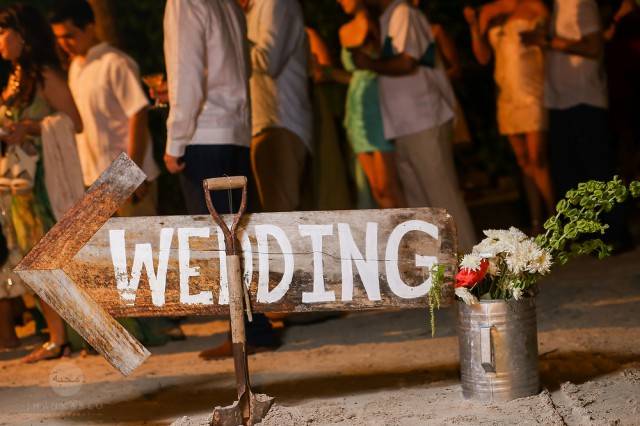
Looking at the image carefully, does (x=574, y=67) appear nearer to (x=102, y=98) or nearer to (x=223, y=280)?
(x=102, y=98)

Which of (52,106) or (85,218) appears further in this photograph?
(52,106)

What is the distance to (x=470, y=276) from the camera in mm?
4051

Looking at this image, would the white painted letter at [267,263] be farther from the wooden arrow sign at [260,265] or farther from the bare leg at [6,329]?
the bare leg at [6,329]

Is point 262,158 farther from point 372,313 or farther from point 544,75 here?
point 544,75

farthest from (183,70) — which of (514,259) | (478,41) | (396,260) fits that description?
(478,41)

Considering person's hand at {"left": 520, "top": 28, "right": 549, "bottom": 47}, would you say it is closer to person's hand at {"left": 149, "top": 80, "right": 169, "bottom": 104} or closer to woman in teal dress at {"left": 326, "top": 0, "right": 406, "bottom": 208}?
woman in teal dress at {"left": 326, "top": 0, "right": 406, "bottom": 208}

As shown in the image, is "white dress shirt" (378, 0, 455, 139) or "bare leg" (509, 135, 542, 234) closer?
"white dress shirt" (378, 0, 455, 139)

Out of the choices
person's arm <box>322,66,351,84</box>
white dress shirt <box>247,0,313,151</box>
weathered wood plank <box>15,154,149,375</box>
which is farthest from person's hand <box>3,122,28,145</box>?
person's arm <box>322,66,351,84</box>

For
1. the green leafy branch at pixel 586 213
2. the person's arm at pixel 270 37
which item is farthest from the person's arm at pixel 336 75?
the green leafy branch at pixel 586 213

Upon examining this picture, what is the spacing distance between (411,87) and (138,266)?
11.2 ft

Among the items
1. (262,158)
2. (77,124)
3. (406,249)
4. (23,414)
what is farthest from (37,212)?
(406,249)

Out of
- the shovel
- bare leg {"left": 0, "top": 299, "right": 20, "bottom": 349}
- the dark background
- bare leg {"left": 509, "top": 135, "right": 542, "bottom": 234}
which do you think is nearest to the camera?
the shovel

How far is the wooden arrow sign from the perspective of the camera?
4.09 metres

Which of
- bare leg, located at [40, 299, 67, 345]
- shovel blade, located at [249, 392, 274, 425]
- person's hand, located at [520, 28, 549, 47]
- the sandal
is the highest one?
person's hand, located at [520, 28, 549, 47]
